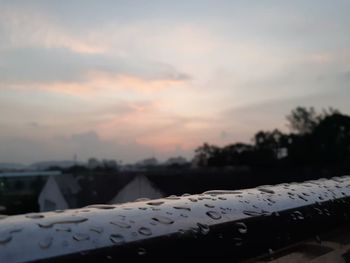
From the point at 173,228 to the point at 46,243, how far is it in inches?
17.7

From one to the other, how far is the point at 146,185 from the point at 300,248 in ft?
71.4

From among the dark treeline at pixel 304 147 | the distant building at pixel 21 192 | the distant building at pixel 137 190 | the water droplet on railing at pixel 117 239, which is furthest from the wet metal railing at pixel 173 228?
the dark treeline at pixel 304 147

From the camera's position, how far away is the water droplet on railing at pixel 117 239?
138 centimetres

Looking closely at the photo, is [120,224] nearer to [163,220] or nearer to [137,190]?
[163,220]

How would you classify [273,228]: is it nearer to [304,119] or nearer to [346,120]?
[346,120]

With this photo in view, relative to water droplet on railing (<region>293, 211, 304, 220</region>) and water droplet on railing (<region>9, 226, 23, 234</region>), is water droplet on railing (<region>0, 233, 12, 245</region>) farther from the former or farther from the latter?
water droplet on railing (<region>293, 211, 304, 220</region>)

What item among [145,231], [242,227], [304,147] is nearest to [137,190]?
[242,227]

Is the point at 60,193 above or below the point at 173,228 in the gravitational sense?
below

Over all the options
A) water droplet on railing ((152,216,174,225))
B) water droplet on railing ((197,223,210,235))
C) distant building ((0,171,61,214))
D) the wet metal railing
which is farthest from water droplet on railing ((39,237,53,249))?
distant building ((0,171,61,214))

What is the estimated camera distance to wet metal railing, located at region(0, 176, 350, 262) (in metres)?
1.27

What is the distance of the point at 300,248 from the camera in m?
2.25

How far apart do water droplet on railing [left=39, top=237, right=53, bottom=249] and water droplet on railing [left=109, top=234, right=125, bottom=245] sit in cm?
17

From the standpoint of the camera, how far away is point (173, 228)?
62.2 inches

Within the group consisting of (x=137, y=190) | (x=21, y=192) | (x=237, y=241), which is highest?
(x=237, y=241)
